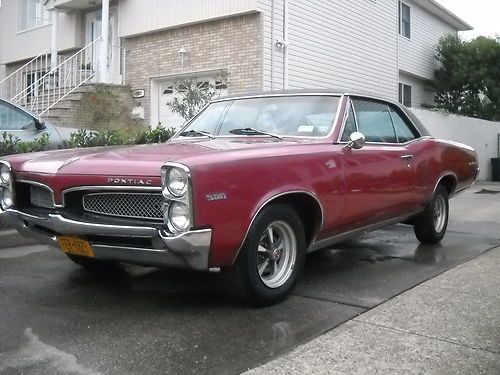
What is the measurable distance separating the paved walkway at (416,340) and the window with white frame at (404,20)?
16.7 m

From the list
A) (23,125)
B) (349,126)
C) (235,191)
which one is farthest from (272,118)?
(23,125)

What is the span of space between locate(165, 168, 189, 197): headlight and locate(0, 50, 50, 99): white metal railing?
15.7 metres

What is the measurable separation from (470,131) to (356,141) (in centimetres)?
1573

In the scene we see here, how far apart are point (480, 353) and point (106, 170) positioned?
2.57m

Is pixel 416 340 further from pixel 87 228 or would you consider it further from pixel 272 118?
pixel 272 118

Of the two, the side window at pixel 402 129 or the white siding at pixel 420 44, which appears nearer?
the side window at pixel 402 129

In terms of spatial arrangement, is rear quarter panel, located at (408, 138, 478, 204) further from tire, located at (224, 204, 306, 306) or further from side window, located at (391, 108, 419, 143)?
tire, located at (224, 204, 306, 306)

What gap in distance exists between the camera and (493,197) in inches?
484

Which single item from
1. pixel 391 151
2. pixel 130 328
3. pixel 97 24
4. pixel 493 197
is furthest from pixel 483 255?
pixel 97 24

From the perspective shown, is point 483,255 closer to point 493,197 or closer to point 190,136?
point 190,136

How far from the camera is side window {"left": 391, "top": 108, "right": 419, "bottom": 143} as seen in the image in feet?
19.5

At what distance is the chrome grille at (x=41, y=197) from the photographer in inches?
162

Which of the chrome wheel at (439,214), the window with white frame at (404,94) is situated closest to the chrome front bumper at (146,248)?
the chrome wheel at (439,214)

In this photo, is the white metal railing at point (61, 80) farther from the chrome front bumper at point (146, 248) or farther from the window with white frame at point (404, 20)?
the chrome front bumper at point (146, 248)
